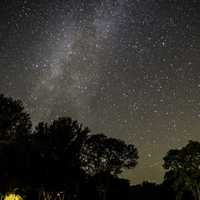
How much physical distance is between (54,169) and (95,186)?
53.2 ft

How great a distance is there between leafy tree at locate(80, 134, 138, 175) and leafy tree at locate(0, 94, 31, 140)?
1762cm

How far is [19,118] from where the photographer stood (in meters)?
46.5

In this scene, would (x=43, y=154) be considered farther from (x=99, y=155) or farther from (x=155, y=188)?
(x=155, y=188)

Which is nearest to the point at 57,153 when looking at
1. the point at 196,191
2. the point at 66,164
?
the point at 66,164

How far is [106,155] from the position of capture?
216ft

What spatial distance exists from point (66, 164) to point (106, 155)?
79.4ft

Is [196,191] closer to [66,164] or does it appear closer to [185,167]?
[185,167]

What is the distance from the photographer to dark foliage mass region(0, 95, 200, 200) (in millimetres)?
37156

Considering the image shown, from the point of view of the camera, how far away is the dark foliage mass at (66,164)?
37156 millimetres

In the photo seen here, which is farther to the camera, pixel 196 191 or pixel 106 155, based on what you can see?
pixel 106 155

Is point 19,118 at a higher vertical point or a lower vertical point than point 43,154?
higher

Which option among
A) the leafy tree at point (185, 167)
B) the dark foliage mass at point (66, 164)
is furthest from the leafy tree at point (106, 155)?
the leafy tree at point (185, 167)

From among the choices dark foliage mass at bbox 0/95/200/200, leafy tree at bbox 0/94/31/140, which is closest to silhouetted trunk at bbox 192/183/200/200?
dark foliage mass at bbox 0/95/200/200

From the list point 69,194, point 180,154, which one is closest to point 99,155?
point 180,154
